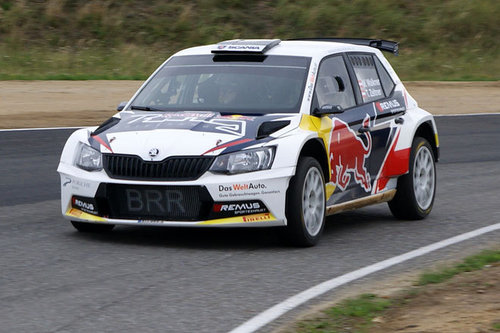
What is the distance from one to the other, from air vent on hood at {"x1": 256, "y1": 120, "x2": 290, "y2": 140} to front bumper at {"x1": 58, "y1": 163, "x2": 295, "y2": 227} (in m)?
0.35

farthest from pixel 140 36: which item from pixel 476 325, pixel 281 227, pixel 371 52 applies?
pixel 476 325

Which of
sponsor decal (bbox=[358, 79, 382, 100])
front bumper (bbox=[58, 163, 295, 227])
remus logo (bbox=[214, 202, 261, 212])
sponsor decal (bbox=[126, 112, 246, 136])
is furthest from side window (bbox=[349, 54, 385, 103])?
remus logo (bbox=[214, 202, 261, 212])

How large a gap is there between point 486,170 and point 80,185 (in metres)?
7.48

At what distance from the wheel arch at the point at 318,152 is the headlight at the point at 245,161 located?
0.47m

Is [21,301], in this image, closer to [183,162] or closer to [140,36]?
[183,162]

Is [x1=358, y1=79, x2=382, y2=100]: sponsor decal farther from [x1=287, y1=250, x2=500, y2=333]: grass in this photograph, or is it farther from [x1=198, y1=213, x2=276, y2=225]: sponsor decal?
[x1=287, y1=250, x2=500, y2=333]: grass

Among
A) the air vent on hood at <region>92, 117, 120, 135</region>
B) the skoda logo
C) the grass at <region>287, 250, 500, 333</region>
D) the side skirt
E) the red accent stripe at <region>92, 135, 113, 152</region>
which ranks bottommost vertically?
the grass at <region>287, 250, 500, 333</region>

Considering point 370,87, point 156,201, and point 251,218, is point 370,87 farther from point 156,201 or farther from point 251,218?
point 156,201

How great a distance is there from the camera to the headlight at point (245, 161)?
811 centimetres

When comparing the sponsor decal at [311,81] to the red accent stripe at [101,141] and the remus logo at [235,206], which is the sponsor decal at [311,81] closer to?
the remus logo at [235,206]

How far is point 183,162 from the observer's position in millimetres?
8133

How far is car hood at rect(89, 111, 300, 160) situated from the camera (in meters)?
8.18

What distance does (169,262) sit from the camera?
308 inches

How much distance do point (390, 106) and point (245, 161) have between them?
248cm
